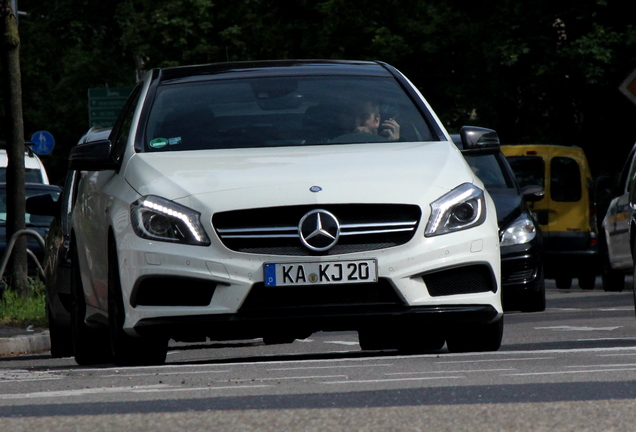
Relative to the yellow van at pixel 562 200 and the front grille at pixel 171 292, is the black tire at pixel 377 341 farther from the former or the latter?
the yellow van at pixel 562 200

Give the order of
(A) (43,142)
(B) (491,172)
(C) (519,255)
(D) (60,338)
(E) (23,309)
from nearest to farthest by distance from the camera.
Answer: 1. (D) (60,338)
2. (C) (519,255)
3. (B) (491,172)
4. (E) (23,309)
5. (A) (43,142)

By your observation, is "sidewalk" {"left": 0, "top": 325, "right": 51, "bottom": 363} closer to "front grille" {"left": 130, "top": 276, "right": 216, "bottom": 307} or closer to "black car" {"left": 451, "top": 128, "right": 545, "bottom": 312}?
"black car" {"left": 451, "top": 128, "right": 545, "bottom": 312}

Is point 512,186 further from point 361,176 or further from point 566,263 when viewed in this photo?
point 566,263

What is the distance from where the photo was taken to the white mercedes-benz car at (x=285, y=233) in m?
8.24

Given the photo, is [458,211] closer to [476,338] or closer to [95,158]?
[476,338]

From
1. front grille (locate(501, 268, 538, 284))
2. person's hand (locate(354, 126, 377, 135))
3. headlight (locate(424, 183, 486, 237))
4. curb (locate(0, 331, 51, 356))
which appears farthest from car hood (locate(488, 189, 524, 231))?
headlight (locate(424, 183, 486, 237))

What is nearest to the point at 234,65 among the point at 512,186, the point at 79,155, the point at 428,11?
the point at 79,155

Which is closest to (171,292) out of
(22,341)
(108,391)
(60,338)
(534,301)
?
(108,391)

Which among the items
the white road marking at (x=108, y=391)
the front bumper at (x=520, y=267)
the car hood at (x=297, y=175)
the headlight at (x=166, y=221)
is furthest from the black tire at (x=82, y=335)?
A: the front bumper at (x=520, y=267)

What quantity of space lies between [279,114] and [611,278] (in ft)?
45.7

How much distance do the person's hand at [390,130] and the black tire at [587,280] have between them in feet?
51.4

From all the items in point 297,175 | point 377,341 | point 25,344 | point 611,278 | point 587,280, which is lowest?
point 587,280

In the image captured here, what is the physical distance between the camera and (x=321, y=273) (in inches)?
326

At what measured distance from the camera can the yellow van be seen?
23.8m
